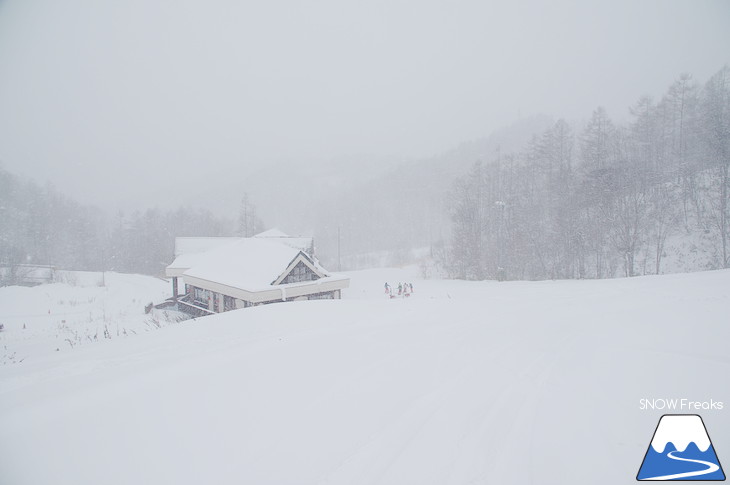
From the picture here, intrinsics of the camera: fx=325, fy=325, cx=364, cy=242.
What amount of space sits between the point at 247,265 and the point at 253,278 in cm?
177

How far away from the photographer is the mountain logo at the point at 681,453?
2855 millimetres

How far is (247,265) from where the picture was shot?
18.8 meters

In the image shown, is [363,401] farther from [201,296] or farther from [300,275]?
[201,296]

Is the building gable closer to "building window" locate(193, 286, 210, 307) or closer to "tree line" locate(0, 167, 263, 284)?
"building window" locate(193, 286, 210, 307)

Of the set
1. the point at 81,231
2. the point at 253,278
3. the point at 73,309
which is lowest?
the point at 73,309

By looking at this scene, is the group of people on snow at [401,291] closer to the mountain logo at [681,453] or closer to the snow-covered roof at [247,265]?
the snow-covered roof at [247,265]

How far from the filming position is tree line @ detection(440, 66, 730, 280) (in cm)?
2297

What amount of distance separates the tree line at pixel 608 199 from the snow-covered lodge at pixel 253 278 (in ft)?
56.2

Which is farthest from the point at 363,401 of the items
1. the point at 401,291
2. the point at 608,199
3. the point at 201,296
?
the point at 608,199

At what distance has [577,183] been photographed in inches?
1079

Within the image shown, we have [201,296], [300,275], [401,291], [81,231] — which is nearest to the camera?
[300,275]

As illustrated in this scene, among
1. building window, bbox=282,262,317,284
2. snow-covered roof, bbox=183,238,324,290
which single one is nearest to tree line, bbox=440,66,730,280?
building window, bbox=282,262,317,284

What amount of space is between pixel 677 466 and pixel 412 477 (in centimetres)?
246

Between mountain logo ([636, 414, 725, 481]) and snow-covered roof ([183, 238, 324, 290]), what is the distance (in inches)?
605
